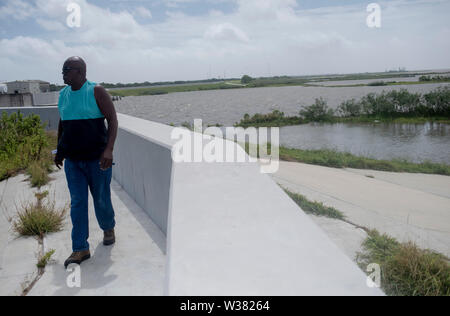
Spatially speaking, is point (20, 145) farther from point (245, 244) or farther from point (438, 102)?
point (438, 102)

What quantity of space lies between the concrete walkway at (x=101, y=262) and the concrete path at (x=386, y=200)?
2.53 meters

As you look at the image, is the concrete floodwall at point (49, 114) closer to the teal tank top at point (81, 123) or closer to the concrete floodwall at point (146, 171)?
the concrete floodwall at point (146, 171)

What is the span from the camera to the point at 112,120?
3.62 meters

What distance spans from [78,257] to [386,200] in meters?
7.39

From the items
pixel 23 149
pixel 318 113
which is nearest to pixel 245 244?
pixel 23 149

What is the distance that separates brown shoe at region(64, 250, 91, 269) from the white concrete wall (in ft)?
4.08

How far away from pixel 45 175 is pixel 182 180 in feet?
17.0

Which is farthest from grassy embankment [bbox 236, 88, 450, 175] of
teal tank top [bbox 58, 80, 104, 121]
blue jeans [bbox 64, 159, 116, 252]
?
teal tank top [bbox 58, 80, 104, 121]

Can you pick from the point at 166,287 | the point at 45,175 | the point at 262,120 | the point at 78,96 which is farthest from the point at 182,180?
the point at 262,120

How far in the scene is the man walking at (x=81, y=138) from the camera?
3527 millimetres

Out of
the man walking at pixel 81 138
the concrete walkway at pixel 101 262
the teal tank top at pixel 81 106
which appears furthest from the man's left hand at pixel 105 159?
the concrete walkway at pixel 101 262

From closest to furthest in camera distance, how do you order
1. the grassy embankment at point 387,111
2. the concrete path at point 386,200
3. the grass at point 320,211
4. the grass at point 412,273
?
the grass at point 412,273 → the concrete path at point 386,200 → the grass at point 320,211 → the grassy embankment at point 387,111

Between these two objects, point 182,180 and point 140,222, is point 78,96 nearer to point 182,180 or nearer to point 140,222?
point 182,180
